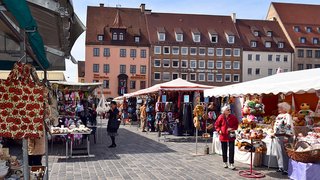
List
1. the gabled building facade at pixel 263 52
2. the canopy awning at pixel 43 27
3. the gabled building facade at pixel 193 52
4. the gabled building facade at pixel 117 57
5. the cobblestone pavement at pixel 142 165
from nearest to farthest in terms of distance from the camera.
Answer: the canopy awning at pixel 43 27
the cobblestone pavement at pixel 142 165
the gabled building facade at pixel 117 57
the gabled building facade at pixel 193 52
the gabled building facade at pixel 263 52

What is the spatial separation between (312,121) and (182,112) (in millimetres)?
7515

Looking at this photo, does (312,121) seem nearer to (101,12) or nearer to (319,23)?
(101,12)

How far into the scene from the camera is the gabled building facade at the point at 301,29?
62.7 m

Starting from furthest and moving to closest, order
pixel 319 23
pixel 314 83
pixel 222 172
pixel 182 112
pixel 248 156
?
1. pixel 319 23
2. pixel 182 112
3. pixel 248 156
4. pixel 222 172
5. pixel 314 83

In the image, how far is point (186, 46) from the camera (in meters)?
60.1

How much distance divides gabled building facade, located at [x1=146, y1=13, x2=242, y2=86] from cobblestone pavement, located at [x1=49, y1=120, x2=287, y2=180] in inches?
1791

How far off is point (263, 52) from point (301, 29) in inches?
303

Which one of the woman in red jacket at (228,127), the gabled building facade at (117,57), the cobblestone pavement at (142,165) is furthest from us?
the gabled building facade at (117,57)

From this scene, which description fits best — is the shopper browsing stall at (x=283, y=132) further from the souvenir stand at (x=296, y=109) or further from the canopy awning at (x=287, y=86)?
the canopy awning at (x=287, y=86)

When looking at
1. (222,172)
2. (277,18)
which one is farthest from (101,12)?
(222,172)

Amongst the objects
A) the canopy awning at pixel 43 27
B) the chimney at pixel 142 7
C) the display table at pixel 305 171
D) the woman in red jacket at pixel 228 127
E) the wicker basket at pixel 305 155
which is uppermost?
the chimney at pixel 142 7

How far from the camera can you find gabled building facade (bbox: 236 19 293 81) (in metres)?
61.9

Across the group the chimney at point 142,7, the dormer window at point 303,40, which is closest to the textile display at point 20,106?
the chimney at point 142,7

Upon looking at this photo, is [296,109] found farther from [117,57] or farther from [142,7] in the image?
[142,7]
